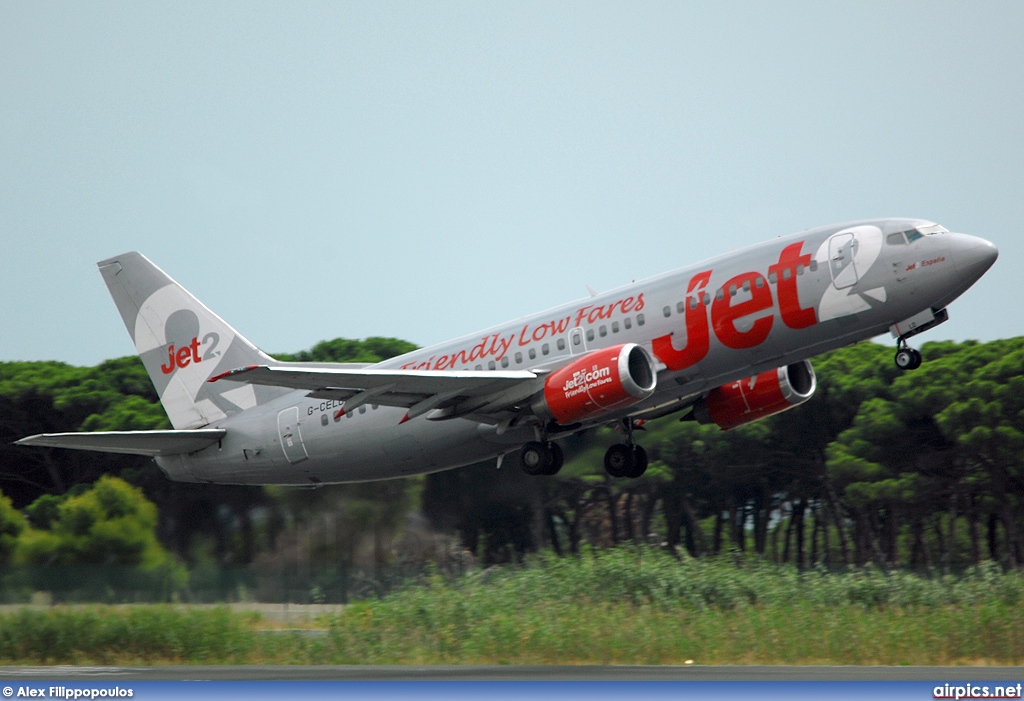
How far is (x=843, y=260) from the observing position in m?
26.5

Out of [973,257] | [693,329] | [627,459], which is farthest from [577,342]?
[973,257]

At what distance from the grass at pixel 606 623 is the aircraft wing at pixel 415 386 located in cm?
522

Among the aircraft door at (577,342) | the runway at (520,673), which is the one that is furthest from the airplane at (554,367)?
the runway at (520,673)

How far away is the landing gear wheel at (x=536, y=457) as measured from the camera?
3020cm

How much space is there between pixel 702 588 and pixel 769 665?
7.99 m

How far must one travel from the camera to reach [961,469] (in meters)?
52.7

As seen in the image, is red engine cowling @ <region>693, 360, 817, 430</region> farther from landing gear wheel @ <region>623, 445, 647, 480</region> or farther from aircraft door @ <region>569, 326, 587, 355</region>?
aircraft door @ <region>569, 326, 587, 355</region>

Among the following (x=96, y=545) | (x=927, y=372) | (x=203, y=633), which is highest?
(x=927, y=372)

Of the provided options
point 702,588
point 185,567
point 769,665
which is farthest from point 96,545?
point 769,665

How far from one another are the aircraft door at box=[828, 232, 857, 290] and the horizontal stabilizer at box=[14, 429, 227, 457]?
55.1 feet

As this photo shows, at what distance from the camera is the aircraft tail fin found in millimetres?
35375

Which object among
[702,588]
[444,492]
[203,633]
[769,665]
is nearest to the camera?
[769,665]

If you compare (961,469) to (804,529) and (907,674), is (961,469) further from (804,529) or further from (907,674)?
(907,674)

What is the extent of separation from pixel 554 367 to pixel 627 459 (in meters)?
5.04
